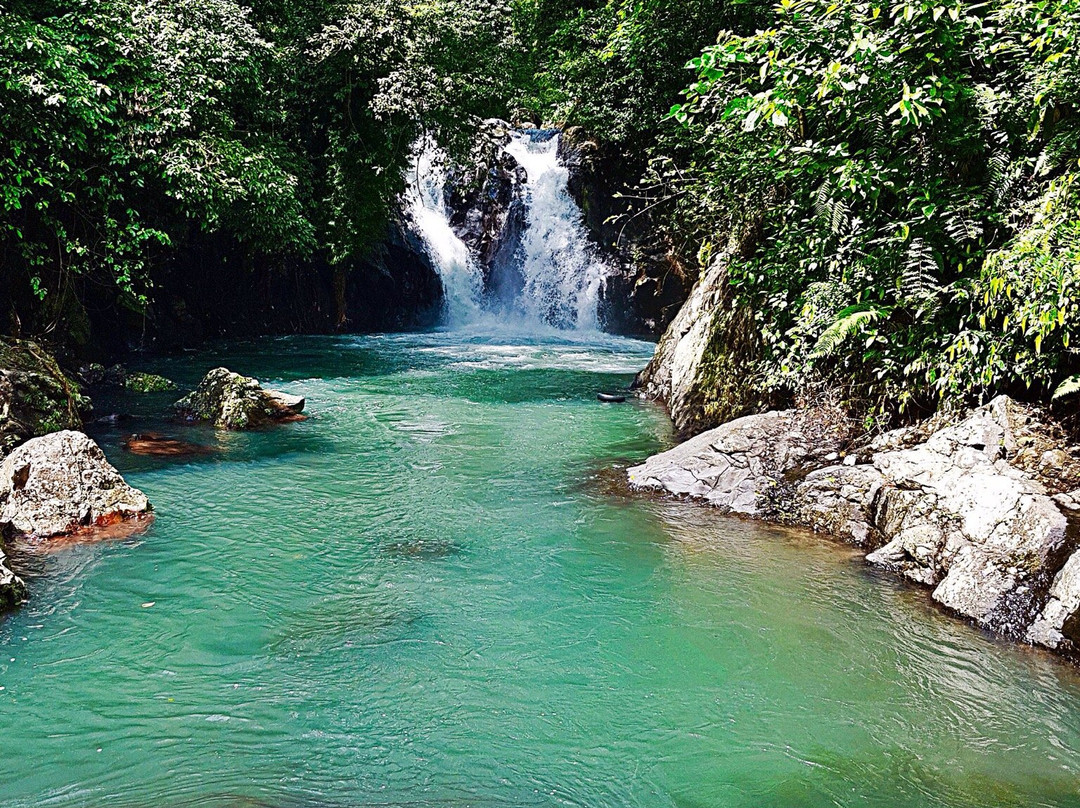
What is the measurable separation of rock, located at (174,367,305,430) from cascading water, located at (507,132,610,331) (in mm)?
14690

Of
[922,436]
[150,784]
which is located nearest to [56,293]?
[150,784]

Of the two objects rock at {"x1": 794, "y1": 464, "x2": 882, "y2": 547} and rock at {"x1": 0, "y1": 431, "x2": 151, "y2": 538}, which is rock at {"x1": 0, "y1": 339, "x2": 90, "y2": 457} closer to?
rock at {"x1": 0, "y1": 431, "x2": 151, "y2": 538}

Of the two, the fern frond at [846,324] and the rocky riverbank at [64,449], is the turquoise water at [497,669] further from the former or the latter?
the fern frond at [846,324]

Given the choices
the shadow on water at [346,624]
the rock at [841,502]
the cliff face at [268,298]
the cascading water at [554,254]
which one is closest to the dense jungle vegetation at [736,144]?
the rock at [841,502]

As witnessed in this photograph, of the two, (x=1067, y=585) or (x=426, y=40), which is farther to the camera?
(x=426, y=40)

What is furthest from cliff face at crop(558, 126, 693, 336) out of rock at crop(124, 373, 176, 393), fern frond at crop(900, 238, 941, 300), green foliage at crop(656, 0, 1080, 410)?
fern frond at crop(900, 238, 941, 300)

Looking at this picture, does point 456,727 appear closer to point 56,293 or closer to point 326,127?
point 56,293

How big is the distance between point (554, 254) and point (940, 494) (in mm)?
20481

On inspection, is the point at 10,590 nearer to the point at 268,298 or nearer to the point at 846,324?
the point at 846,324

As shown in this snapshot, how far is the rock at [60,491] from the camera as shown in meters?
6.59

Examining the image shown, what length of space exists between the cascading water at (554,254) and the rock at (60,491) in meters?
19.3

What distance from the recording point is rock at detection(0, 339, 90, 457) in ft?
27.8

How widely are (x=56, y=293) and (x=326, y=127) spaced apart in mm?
8865

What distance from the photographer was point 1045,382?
6156 millimetres
